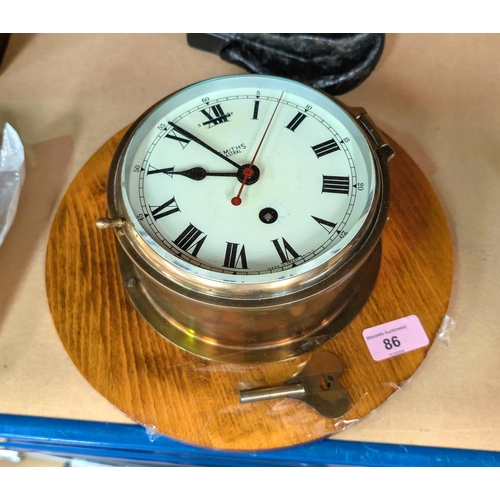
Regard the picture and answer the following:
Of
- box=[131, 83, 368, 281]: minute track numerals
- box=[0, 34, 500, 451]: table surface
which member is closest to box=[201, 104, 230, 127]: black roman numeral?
box=[131, 83, 368, 281]: minute track numerals

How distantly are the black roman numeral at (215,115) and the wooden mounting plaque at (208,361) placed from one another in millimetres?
314

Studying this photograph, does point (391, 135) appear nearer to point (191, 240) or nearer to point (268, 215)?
point (268, 215)

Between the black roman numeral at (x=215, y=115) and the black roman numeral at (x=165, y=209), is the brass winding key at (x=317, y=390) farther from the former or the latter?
the black roman numeral at (x=215, y=115)

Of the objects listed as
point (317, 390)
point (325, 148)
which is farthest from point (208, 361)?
point (325, 148)

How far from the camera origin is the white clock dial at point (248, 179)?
2.67 ft

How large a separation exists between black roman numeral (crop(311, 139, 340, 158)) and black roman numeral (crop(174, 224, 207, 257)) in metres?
0.26

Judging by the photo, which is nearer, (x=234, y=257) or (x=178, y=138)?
(x=234, y=257)

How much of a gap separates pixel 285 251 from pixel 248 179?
0.15m

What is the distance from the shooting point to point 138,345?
968 mm

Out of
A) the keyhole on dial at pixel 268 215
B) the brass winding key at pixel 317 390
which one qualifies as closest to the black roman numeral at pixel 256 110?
the keyhole on dial at pixel 268 215

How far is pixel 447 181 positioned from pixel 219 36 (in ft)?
2.23

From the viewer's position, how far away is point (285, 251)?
32.2 inches

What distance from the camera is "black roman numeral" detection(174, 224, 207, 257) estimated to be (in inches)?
32.3

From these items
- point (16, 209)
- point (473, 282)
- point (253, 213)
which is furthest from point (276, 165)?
point (16, 209)
